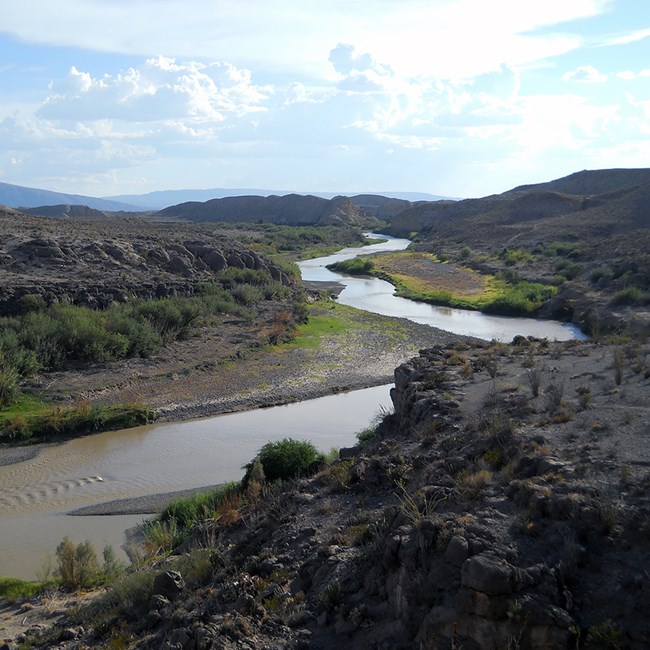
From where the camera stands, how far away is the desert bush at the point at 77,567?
12.8 meters

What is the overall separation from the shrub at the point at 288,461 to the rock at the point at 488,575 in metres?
8.50

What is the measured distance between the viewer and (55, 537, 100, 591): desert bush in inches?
504

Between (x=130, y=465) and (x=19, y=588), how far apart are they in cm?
792

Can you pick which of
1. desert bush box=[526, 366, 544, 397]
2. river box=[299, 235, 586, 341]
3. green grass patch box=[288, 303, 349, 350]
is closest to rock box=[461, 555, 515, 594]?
desert bush box=[526, 366, 544, 397]

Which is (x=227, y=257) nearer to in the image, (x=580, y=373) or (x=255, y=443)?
(x=255, y=443)

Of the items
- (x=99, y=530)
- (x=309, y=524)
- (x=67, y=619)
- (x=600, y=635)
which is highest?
(x=600, y=635)

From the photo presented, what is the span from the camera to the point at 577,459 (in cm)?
998

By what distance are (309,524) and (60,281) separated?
84.7ft

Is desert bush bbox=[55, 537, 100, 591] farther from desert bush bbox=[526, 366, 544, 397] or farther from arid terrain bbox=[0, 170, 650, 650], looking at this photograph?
desert bush bbox=[526, 366, 544, 397]

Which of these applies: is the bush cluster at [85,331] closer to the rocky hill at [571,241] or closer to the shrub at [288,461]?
the shrub at [288,461]

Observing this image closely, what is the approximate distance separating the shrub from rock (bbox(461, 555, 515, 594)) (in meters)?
8.50

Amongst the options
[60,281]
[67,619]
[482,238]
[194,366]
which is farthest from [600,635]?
[482,238]

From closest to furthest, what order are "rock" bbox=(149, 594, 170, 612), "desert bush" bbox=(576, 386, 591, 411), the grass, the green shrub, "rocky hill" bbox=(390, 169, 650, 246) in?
"rock" bbox=(149, 594, 170, 612) < "desert bush" bbox=(576, 386, 591, 411) < the grass < the green shrub < "rocky hill" bbox=(390, 169, 650, 246)

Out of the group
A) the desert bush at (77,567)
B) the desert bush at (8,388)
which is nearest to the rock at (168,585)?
the desert bush at (77,567)
